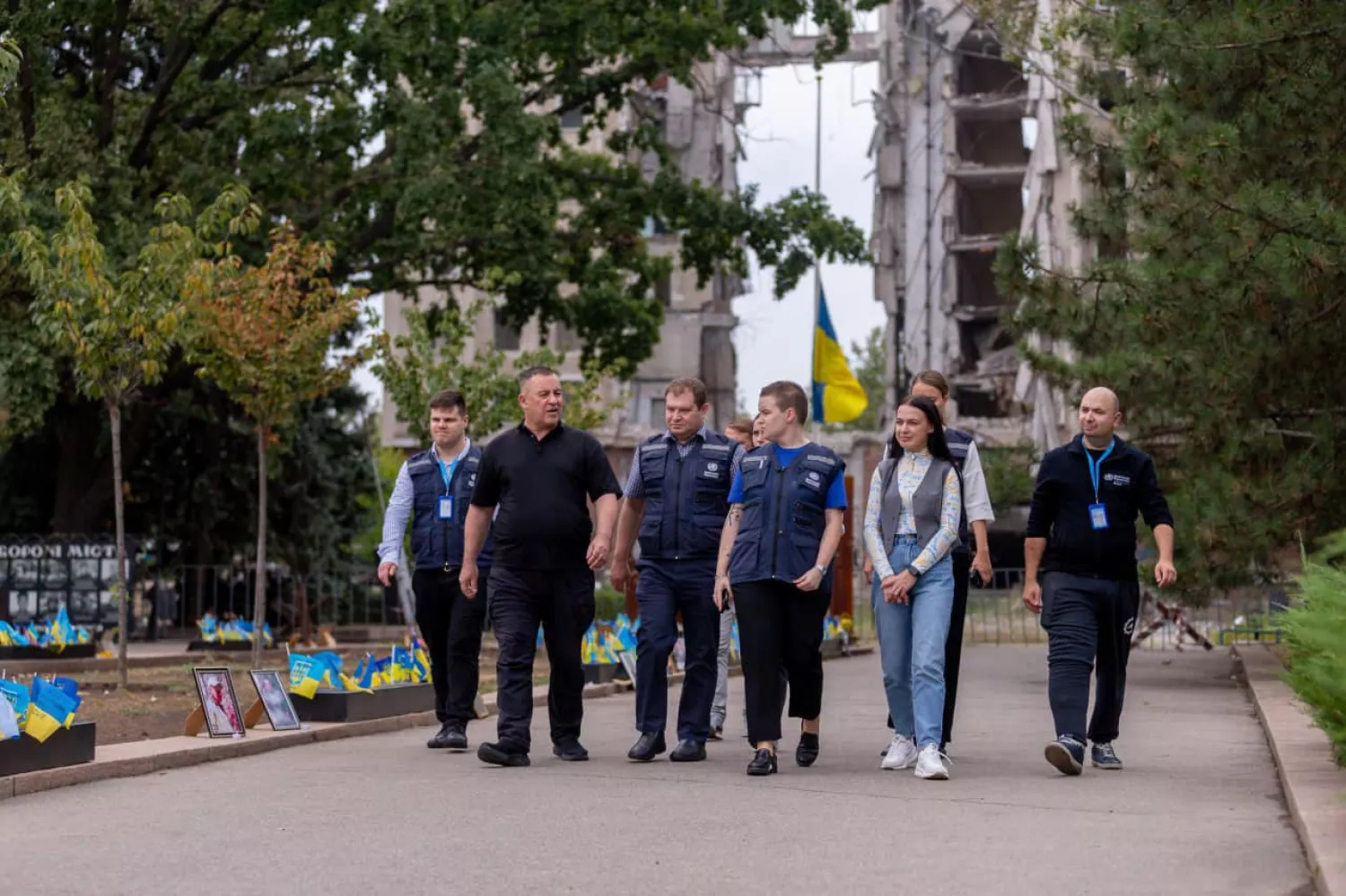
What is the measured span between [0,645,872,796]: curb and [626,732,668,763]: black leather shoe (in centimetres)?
226

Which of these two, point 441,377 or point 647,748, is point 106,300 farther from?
point 441,377

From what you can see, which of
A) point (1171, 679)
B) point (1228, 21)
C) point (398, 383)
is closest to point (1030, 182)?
point (398, 383)

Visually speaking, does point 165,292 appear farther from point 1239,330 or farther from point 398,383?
point 398,383

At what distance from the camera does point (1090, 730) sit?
11703 millimetres

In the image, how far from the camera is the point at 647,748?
11.9 m

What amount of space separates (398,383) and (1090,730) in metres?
19.2

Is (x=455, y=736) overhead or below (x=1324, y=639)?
below

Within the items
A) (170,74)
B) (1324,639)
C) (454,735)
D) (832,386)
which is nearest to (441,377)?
(170,74)

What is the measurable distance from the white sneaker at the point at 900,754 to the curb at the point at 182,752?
3575 millimetres

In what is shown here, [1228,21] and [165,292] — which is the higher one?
[1228,21]

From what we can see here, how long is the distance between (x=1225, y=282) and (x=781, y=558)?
7376 millimetres

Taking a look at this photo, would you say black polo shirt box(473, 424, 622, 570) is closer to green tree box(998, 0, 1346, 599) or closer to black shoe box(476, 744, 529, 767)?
black shoe box(476, 744, 529, 767)

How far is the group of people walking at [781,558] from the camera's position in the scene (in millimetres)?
11305

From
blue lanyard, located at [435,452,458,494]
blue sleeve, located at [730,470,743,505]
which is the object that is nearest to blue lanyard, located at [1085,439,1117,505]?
blue sleeve, located at [730,470,743,505]
